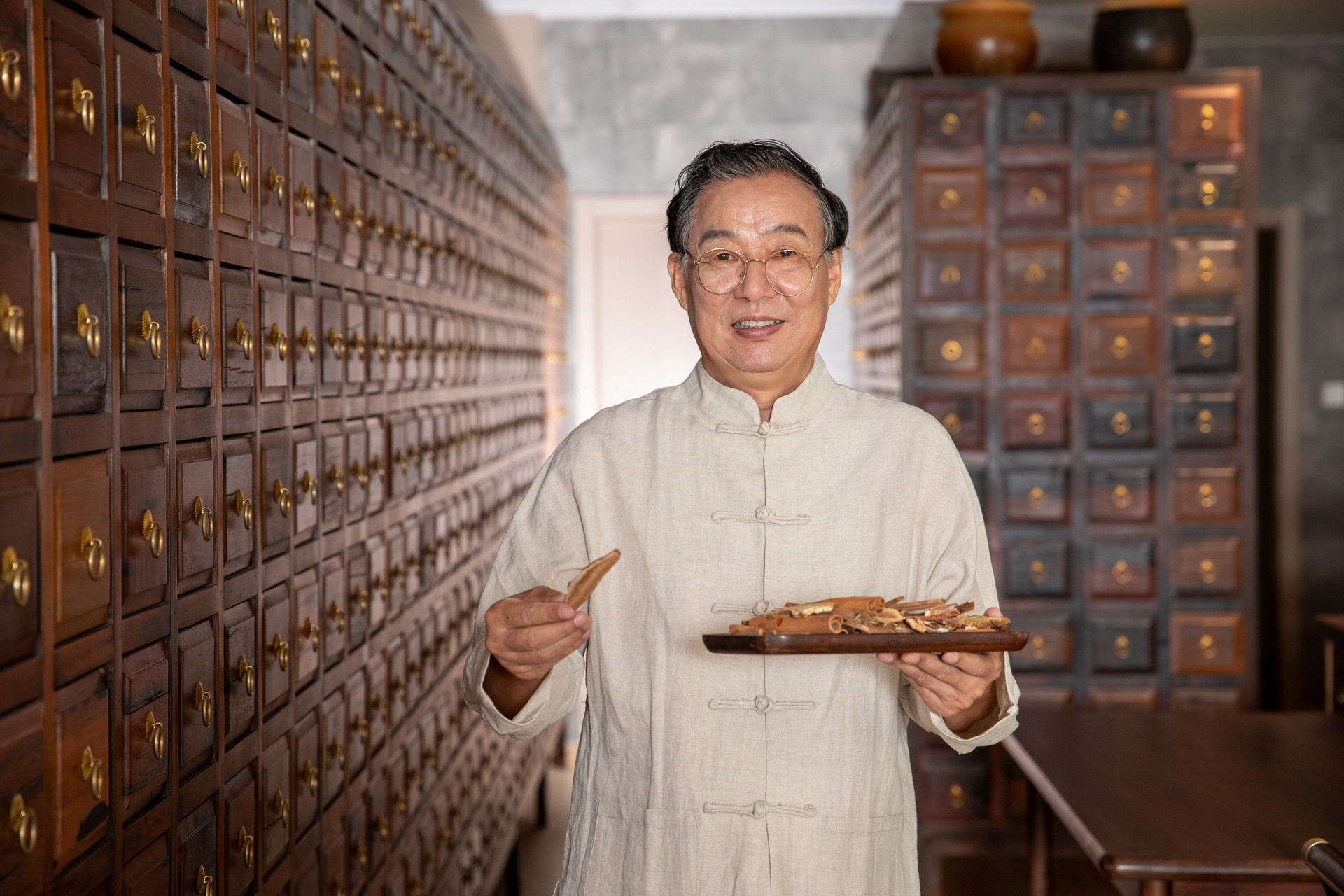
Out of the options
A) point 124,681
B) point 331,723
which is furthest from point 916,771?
point 124,681

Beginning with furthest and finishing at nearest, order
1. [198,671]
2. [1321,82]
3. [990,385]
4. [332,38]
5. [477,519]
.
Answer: [1321,82] → [990,385] → [477,519] → [332,38] → [198,671]

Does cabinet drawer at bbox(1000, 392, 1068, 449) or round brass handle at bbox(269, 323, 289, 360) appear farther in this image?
cabinet drawer at bbox(1000, 392, 1068, 449)

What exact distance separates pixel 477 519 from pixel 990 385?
6.25 feet

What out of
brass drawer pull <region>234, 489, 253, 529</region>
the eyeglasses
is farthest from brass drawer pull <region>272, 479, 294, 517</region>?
the eyeglasses

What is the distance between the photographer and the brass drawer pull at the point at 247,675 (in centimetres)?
168

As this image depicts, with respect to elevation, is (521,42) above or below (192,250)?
above

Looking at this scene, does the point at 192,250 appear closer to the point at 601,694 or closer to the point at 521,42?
the point at 601,694

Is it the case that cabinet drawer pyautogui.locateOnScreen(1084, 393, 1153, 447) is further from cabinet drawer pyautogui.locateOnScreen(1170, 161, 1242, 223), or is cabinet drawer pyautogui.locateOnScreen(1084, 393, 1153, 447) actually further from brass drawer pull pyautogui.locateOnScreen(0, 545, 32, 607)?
brass drawer pull pyautogui.locateOnScreen(0, 545, 32, 607)

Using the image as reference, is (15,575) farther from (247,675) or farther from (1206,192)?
(1206,192)

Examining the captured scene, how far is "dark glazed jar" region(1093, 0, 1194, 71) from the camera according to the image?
416 cm

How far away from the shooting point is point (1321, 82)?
5.66 meters

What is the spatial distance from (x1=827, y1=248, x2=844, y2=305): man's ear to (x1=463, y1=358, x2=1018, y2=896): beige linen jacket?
0.37 feet

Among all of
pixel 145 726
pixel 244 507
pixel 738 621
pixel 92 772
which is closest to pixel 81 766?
pixel 92 772

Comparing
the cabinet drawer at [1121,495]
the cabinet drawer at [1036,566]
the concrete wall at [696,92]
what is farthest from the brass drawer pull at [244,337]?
the concrete wall at [696,92]
